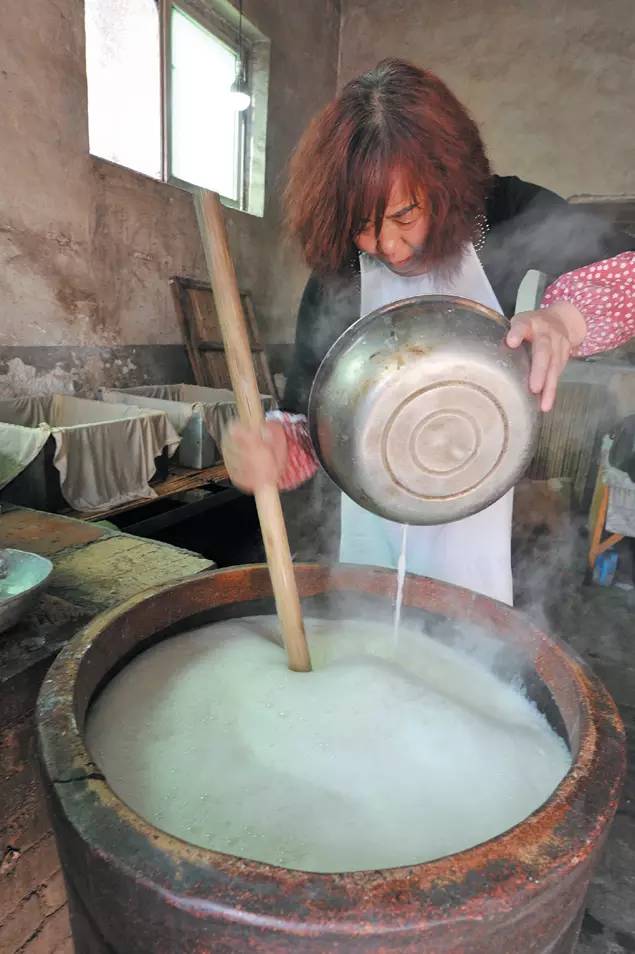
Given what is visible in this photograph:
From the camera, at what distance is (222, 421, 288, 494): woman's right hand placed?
107cm

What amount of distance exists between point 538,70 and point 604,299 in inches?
188

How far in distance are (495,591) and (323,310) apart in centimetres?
93

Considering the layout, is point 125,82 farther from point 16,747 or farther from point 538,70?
point 16,747

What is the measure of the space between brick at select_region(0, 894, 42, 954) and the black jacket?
1.31 m

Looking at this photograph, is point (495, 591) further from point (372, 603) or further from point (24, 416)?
point (24, 416)

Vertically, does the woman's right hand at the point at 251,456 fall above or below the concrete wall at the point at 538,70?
below

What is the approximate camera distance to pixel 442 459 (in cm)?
96

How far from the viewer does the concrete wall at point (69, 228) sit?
2615 mm

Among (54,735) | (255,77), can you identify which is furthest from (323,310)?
(255,77)

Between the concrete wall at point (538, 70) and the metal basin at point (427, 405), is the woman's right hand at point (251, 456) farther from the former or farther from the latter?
the concrete wall at point (538, 70)

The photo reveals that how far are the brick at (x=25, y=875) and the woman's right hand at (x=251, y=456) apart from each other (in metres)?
0.91

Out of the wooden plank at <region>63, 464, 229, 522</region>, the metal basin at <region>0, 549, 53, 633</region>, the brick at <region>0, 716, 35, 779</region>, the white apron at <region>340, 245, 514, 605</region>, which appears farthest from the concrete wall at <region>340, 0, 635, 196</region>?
the brick at <region>0, 716, 35, 779</region>

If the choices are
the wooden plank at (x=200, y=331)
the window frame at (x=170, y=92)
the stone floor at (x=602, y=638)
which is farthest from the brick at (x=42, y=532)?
the window frame at (x=170, y=92)

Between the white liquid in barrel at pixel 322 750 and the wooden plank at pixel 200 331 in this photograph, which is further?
the wooden plank at pixel 200 331
